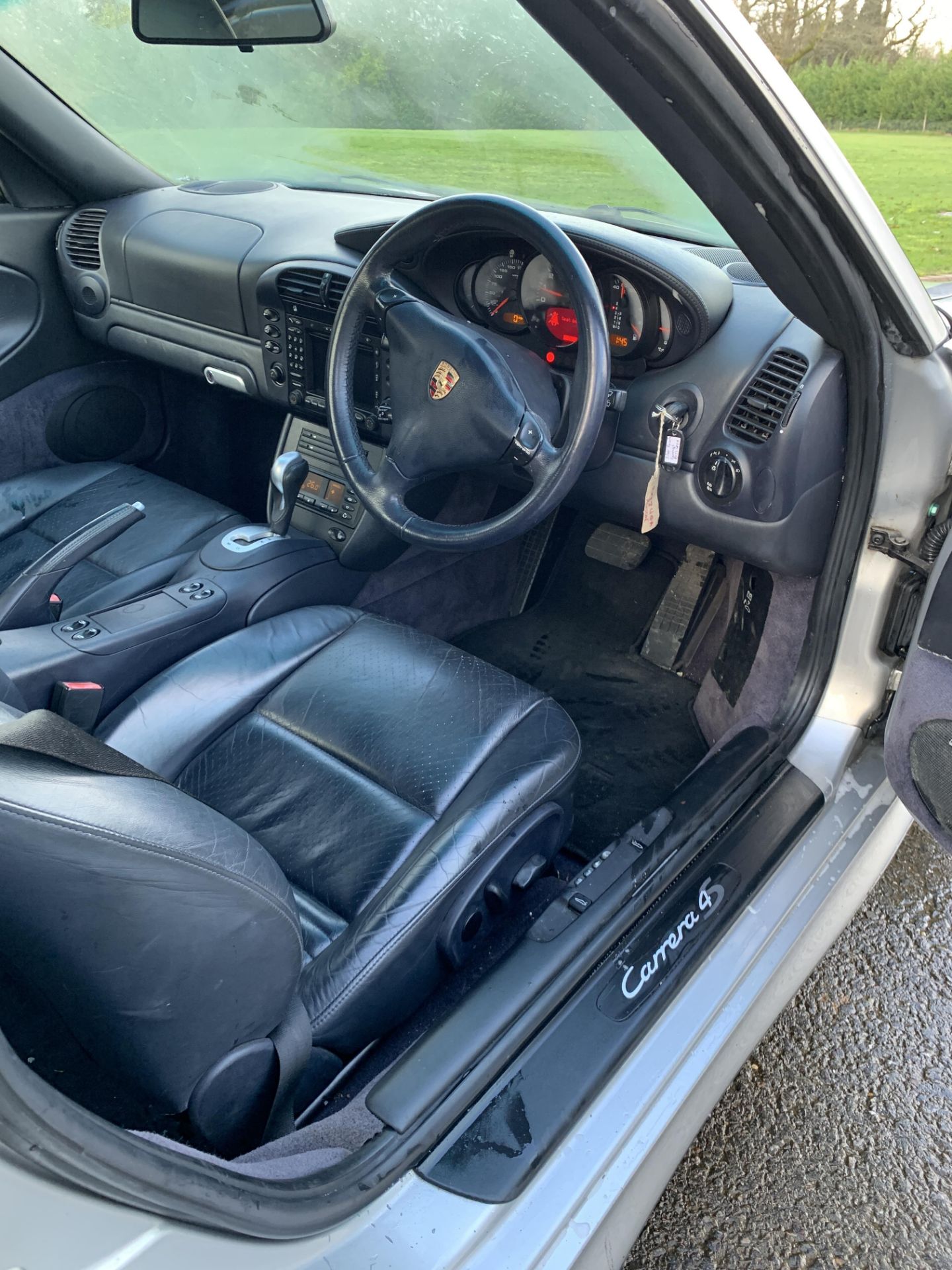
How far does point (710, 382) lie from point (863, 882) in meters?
0.96

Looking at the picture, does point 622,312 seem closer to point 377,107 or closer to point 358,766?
point 377,107

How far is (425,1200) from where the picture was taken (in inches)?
34.5

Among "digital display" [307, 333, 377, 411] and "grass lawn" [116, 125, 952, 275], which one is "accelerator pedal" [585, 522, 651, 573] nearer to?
"digital display" [307, 333, 377, 411]

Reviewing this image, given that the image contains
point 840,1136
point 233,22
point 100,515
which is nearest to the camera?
point 840,1136

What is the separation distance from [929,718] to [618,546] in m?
1.25

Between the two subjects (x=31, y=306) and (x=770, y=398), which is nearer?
(x=770, y=398)

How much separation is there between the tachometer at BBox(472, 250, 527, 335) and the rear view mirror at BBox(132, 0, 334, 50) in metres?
0.51

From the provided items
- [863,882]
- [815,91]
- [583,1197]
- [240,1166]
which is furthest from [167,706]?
[815,91]

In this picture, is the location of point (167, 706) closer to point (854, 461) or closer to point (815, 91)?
point (854, 461)

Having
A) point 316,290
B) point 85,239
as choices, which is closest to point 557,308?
point 316,290

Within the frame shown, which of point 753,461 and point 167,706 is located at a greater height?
point 753,461

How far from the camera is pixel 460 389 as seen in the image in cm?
166

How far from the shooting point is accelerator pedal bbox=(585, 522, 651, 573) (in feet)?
8.40

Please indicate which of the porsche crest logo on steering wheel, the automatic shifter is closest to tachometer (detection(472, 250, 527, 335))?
the porsche crest logo on steering wheel
